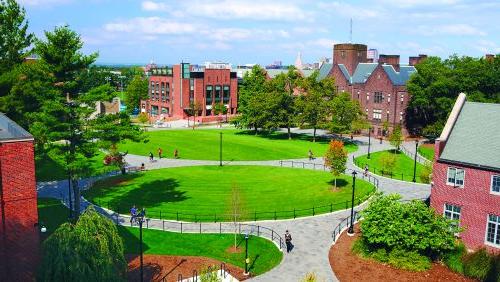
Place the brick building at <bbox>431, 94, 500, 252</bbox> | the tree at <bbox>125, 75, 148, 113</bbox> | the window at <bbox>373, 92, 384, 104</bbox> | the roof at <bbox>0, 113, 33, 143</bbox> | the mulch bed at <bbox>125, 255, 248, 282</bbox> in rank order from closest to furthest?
the roof at <bbox>0, 113, 33, 143</bbox>
the mulch bed at <bbox>125, 255, 248, 282</bbox>
the brick building at <bbox>431, 94, 500, 252</bbox>
the window at <bbox>373, 92, 384, 104</bbox>
the tree at <bbox>125, 75, 148, 113</bbox>

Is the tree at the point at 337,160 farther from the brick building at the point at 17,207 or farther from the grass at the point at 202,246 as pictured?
the brick building at the point at 17,207

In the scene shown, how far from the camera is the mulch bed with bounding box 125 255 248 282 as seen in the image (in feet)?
85.9

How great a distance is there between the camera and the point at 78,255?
60.3 ft

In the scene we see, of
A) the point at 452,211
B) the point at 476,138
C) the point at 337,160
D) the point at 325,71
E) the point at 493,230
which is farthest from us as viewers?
the point at 325,71

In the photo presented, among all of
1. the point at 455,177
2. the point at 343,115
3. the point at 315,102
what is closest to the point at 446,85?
the point at 343,115

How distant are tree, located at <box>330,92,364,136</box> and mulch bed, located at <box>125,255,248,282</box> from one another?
49.3 metres

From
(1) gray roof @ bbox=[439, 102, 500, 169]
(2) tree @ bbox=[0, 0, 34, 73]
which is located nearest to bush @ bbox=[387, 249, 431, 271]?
(1) gray roof @ bbox=[439, 102, 500, 169]

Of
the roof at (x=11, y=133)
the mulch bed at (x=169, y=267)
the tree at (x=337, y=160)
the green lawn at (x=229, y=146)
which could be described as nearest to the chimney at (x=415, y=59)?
the green lawn at (x=229, y=146)

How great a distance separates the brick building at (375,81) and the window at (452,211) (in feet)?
176

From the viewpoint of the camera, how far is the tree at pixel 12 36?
39.3m

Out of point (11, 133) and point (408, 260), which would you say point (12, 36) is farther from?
point (408, 260)

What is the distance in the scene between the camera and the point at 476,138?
32219mm

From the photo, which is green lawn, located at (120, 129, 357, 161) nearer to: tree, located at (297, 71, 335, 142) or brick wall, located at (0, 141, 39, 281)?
tree, located at (297, 71, 335, 142)

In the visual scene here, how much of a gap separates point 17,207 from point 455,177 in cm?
2710
